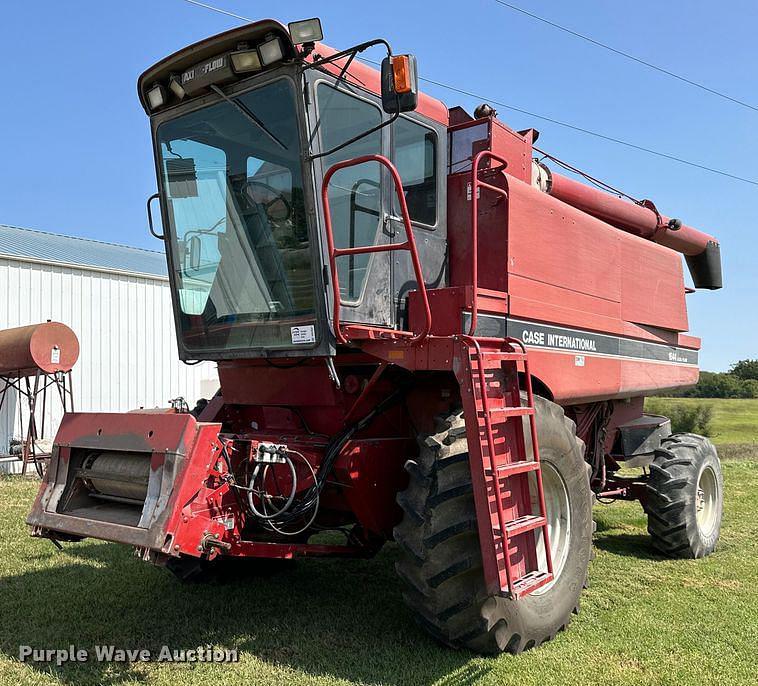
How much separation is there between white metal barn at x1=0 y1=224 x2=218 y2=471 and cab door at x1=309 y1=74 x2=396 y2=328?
9419mm

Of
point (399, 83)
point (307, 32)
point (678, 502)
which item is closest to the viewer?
point (399, 83)

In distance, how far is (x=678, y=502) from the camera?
21.4 feet

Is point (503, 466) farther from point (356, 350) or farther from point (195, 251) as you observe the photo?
point (195, 251)

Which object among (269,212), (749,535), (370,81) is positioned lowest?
(749,535)

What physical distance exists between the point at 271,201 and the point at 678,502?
4.50 m

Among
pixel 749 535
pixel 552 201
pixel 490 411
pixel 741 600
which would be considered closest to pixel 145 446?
pixel 490 411

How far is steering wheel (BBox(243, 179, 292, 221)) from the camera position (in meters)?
4.38

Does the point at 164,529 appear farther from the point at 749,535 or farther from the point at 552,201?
the point at 749,535

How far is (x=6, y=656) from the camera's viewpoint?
13.4 feet

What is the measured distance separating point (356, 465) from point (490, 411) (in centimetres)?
96

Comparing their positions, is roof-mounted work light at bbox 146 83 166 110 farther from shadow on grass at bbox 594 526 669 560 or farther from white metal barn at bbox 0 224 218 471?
white metal barn at bbox 0 224 218 471

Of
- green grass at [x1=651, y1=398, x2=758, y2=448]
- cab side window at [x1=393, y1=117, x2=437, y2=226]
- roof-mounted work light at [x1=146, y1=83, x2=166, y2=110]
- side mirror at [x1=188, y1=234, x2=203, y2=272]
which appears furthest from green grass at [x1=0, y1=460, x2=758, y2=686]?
green grass at [x1=651, y1=398, x2=758, y2=448]

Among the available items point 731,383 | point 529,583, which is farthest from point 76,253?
point 731,383

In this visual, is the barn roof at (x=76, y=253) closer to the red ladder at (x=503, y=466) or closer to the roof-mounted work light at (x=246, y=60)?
the roof-mounted work light at (x=246, y=60)
